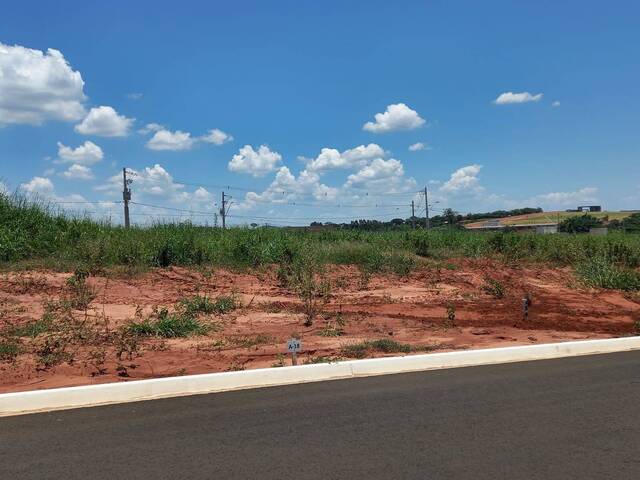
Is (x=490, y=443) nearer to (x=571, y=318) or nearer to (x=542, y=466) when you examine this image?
(x=542, y=466)

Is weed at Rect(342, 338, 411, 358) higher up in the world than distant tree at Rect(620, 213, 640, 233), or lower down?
lower down

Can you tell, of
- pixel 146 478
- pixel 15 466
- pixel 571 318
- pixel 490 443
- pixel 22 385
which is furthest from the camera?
pixel 571 318

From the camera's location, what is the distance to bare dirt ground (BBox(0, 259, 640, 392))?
8.22 m

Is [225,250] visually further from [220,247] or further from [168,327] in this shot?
[168,327]

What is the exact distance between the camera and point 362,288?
18188mm

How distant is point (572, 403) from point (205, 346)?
6.13 metres

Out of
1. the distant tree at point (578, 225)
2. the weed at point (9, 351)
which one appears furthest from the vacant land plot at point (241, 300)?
the distant tree at point (578, 225)

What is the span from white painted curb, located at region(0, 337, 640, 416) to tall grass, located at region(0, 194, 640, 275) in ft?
33.7

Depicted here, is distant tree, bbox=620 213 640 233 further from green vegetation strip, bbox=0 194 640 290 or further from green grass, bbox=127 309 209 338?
green grass, bbox=127 309 209 338

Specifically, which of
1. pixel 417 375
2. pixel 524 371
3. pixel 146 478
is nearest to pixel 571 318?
pixel 524 371

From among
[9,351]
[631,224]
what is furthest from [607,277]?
[631,224]

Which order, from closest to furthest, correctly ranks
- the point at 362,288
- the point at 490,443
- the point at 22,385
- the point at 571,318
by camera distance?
the point at 490,443
the point at 22,385
the point at 571,318
the point at 362,288

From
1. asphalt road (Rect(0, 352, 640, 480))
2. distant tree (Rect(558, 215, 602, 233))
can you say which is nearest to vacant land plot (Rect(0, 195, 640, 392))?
asphalt road (Rect(0, 352, 640, 480))

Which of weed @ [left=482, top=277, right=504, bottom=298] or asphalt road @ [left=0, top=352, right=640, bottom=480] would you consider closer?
asphalt road @ [left=0, top=352, right=640, bottom=480]
